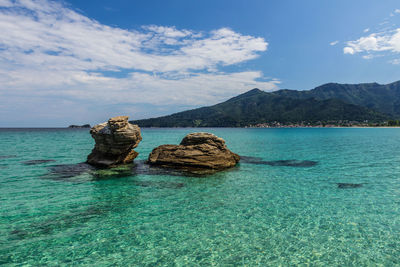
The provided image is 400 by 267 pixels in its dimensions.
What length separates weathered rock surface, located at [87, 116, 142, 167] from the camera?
28.5 metres

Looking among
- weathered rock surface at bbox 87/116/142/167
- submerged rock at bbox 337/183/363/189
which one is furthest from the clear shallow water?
weathered rock surface at bbox 87/116/142/167

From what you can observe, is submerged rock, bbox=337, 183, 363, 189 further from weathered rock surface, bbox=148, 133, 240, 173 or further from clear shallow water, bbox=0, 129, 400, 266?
weathered rock surface, bbox=148, 133, 240, 173

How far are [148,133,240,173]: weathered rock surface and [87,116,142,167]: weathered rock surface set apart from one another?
409 centimetres

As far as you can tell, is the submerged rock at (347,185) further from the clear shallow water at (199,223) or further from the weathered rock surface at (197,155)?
the weathered rock surface at (197,155)

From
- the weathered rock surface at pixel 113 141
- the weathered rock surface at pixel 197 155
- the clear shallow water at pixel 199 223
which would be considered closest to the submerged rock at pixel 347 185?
the clear shallow water at pixel 199 223

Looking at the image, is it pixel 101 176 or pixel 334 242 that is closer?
pixel 334 242

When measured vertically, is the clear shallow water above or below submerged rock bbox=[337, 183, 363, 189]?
above

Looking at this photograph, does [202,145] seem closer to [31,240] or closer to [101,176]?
[101,176]

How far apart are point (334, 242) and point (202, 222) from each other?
628 centimetres

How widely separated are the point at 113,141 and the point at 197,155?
1141 cm

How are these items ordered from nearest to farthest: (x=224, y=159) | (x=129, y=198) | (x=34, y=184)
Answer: (x=129, y=198) → (x=34, y=184) → (x=224, y=159)

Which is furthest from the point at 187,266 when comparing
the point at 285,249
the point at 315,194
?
the point at 315,194

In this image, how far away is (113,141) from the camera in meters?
29.2

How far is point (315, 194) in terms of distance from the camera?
55.9ft
